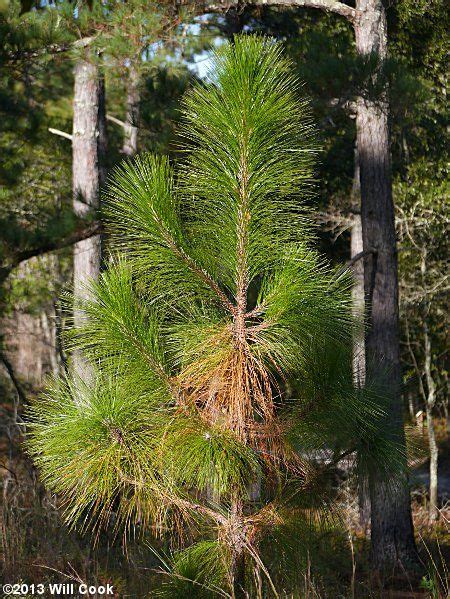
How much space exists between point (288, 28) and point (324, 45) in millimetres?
6007

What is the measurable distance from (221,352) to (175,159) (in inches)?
35.9

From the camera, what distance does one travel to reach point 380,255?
7.04 meters

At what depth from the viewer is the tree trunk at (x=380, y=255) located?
7012 millimetres

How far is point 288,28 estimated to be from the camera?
11836 mm

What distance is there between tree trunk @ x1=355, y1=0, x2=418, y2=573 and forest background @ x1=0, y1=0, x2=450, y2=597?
20 cm

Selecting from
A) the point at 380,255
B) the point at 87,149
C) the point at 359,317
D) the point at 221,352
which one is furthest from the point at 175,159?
the point at 87,149

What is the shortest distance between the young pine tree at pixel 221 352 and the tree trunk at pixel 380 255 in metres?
3.93

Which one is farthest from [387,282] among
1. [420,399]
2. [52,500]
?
[420,399]

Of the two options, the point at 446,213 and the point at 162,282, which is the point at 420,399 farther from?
the point at 162,282

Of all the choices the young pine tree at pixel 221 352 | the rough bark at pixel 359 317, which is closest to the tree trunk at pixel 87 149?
the rough bark at pixel 359 317

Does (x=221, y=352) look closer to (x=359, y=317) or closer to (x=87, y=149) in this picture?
(x=359, y=317)

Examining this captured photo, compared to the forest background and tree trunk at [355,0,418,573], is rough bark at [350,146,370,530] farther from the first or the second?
tree trunk at [355,0,418,573]

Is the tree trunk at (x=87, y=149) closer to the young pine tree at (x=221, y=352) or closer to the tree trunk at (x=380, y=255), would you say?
the tree trunk at (x=380, y=255)

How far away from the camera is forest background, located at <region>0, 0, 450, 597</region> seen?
5.86m
